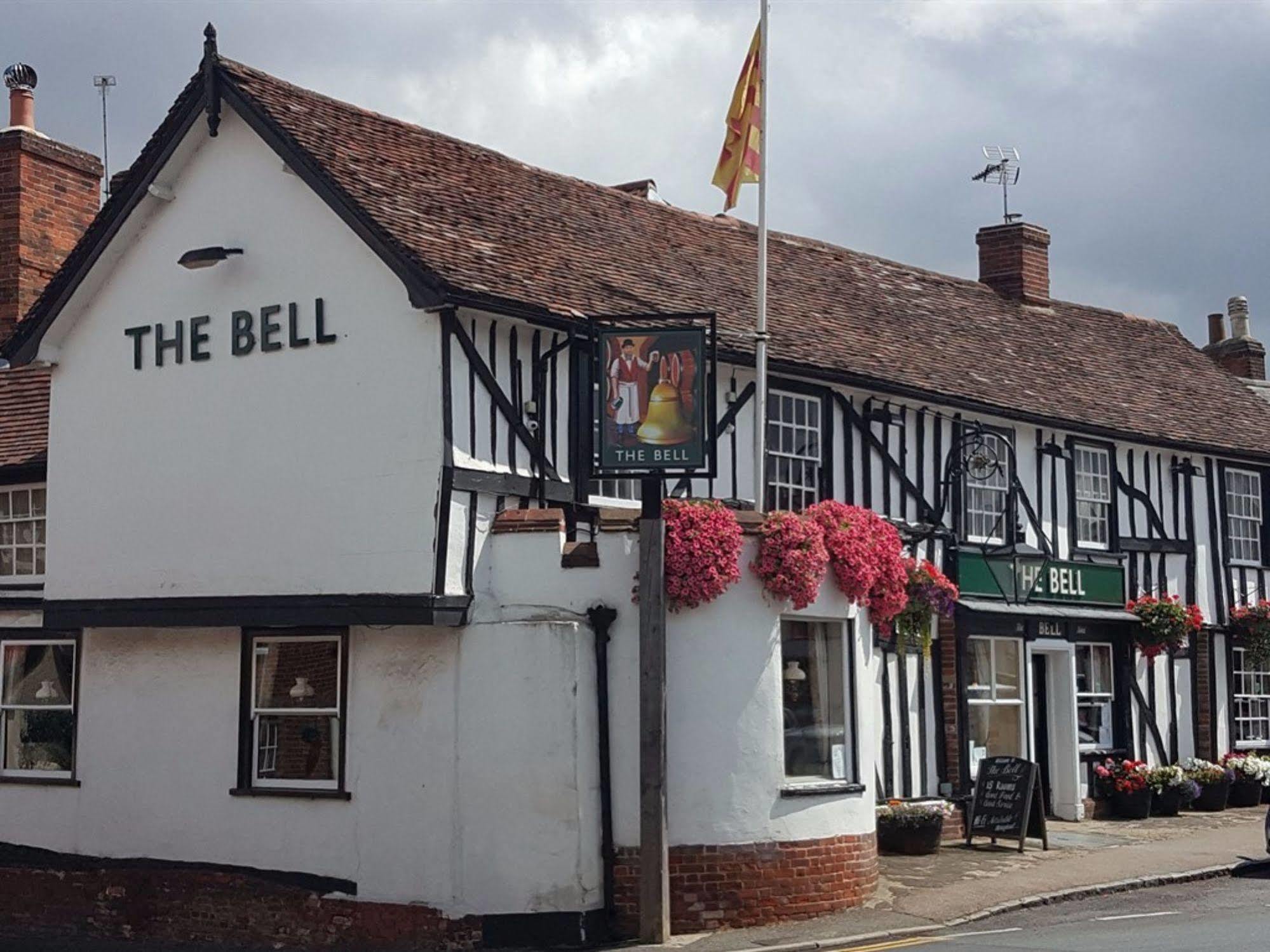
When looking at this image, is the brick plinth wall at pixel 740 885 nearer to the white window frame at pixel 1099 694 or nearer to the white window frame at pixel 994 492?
the white window frame at pixel 994 492

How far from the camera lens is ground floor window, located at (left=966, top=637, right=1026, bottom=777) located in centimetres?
2123

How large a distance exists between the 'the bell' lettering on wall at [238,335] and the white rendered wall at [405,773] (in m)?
2.69

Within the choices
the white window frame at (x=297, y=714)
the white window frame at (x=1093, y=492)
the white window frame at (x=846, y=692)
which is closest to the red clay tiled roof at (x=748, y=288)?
the white window frame at (x=1093, y=492)

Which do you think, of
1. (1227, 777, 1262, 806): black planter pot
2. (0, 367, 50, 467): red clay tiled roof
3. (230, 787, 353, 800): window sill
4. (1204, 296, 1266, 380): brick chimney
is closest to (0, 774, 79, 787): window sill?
(230, 787, 353, 800): window sill

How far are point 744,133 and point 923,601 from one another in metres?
5.43

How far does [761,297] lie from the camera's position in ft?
54.2

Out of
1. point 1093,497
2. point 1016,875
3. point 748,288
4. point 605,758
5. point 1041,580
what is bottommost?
point 1016,875

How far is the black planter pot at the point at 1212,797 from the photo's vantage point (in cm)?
2373

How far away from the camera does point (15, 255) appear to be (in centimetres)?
2156

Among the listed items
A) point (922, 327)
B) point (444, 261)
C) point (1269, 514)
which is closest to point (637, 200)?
point (922, 327)

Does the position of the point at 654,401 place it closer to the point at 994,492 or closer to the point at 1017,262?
the point at 994,492

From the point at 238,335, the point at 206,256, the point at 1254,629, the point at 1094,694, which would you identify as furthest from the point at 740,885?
the point at 1254,629

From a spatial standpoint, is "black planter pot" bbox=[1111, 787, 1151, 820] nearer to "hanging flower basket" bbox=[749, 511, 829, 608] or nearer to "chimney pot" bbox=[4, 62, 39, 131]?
"hanging flower basket" bbox=[749, 511, 829, 608]

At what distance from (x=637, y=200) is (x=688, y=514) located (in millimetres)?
8204
